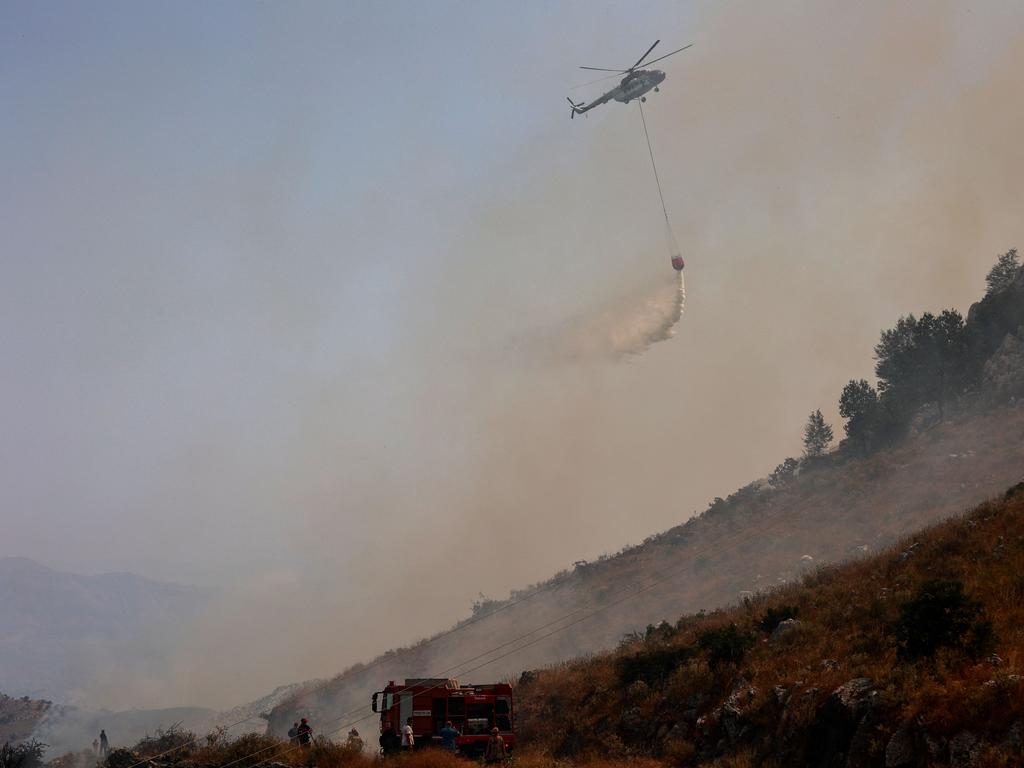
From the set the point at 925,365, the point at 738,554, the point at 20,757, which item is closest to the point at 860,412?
the point at 925,365

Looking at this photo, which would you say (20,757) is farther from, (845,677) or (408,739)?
(845,677)

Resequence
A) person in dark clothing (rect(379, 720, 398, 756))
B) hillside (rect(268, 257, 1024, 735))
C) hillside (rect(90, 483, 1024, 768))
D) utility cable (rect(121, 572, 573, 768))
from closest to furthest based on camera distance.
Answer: hillside (rect(90, 483, 1024, 768)) → person in dark clothing (rect(379, 720, 398, 756)) → hillside (rect(268, 257, 1024, 735)) → utility cable (rect(121, 572, 573, 768))

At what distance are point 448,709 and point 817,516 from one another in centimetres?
4104

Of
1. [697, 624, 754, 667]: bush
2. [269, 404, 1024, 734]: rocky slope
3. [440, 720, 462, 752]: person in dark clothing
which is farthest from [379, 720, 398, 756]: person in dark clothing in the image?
[269, 404, 1024, 734]: rocky slope

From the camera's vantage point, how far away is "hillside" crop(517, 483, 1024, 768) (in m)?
15.0

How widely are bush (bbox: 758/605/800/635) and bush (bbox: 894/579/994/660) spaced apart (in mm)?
7342

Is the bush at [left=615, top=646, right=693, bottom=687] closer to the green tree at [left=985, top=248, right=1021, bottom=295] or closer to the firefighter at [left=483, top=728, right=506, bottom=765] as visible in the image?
the firefighter at [left=483, top=728, right=506, bottom=765]

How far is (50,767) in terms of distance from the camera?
41.4m

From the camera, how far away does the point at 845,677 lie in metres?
18.7

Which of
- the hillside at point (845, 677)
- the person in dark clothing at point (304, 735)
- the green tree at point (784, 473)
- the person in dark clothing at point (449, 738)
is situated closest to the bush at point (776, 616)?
the hillside at point (845, 677)

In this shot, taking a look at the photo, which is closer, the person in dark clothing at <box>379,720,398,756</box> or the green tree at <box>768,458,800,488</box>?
the person in dark clothing at <box>379,720,398,756</box>

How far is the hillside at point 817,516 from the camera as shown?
51.5 meters

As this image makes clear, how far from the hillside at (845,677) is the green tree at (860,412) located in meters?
44.1

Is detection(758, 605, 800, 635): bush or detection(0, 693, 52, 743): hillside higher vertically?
detection(0, 693, 52, 743): hillside
